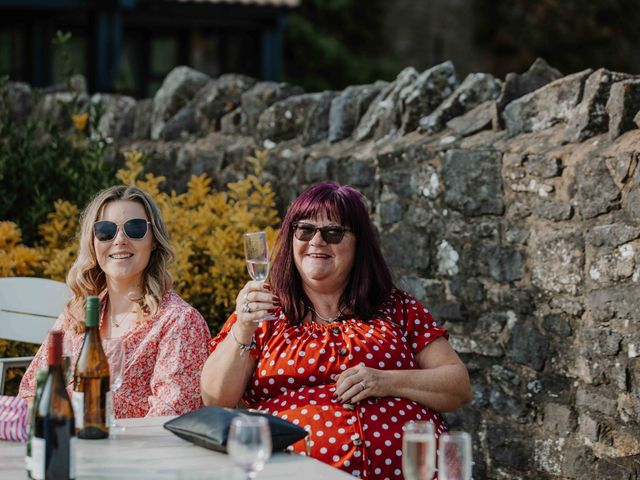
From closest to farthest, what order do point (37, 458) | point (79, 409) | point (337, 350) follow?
point (37, 458)
point (79, 409)
point (337, 350)

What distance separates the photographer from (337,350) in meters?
3.61

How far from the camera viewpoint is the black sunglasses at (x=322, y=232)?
373 cm

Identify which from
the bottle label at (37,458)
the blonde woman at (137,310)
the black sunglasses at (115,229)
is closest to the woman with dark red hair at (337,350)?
the blonde woman at (137,310)

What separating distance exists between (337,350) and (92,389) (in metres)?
0.84

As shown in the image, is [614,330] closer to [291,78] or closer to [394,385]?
[394,385]

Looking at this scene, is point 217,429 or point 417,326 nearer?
point 217,429

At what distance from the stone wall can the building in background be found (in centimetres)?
949

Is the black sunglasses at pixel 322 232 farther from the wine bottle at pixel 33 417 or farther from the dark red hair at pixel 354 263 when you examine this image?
the wine bottle at pixel 33 417

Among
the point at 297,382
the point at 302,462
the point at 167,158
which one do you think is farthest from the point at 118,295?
the point at 167,158

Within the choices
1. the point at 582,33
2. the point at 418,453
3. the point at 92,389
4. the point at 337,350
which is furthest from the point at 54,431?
the point at 582,33

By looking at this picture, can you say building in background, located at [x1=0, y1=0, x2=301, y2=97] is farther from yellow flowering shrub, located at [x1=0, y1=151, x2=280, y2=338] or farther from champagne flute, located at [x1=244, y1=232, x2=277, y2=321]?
champagne flute, located at [x1=244, y1=232, x2=277, y2=321]

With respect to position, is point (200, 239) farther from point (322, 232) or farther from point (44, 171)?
point (322, 232)

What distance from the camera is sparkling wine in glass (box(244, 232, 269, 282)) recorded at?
3.25 m

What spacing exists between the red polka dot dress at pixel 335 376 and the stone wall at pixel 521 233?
624 mm
